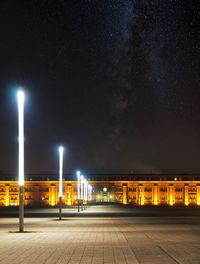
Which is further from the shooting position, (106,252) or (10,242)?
(10,242)

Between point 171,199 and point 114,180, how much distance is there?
2027 centimetres

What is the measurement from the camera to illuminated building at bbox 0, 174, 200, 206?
188m

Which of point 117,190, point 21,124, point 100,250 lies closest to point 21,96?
point 21,124

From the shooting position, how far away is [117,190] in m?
195

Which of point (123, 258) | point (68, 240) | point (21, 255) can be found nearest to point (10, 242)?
point (68, 240)

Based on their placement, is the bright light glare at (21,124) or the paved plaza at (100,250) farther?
the bright light glare at (21,124)

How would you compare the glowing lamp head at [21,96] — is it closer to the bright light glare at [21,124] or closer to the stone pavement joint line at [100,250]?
the bright light glare at [21,124]

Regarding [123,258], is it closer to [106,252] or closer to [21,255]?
[106,252]

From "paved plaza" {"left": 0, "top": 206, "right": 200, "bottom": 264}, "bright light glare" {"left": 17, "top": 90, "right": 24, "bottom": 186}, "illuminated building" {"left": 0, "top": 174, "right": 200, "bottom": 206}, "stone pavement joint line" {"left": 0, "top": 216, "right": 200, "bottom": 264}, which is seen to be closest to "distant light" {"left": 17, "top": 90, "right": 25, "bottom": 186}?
"bright light glare" {"left": 17, "top": 90, "right": 24, "bottom": 186}

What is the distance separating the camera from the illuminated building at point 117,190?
188m

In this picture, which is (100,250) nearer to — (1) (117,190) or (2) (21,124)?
(2) (21,124)

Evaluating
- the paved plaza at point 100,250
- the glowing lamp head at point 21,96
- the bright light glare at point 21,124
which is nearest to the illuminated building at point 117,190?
the bright light glare at point 21,124

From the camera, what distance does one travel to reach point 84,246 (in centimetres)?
1995

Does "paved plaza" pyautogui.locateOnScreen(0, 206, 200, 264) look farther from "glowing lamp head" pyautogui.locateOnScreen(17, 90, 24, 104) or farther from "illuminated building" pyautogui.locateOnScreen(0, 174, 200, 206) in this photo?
"illuminated building" pyautogui.locateOnScreen(0, 174, 200, 206)
